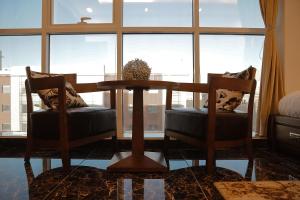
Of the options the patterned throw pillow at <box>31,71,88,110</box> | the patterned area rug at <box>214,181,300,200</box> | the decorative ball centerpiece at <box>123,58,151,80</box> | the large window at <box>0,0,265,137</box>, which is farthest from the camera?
the large window at <box>0,0,265,137</box>

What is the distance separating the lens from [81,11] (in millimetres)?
3258

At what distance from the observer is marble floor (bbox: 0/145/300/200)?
1.48m

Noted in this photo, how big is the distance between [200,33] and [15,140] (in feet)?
8.48

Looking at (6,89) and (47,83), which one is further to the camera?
(6,89)

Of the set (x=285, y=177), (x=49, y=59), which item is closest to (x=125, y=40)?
(x=49, y=59)

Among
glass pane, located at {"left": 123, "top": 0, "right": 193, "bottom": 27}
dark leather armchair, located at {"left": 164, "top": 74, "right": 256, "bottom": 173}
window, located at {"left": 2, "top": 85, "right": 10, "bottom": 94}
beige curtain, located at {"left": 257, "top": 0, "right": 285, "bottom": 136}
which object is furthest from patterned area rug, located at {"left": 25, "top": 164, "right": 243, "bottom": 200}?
glass pane, located at {"left": 123, "top": 0, "right": 193, "bottom": 27}

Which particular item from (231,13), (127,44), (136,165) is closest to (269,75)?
(231,13)

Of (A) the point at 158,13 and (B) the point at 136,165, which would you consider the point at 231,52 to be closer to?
(A) the point at 158,13

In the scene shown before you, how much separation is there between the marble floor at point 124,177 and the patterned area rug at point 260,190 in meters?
0.07

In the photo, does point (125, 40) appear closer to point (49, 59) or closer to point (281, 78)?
point (49, 59)

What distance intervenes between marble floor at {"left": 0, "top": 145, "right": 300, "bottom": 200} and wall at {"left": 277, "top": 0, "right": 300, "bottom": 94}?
40.1 inches

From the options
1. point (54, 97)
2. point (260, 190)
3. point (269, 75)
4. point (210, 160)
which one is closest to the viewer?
point (260, 190)

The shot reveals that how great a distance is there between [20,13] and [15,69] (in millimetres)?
723

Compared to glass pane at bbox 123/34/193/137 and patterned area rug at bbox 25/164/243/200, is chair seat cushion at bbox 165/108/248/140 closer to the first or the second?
patterned area rug at bbox 25/164/243/200
